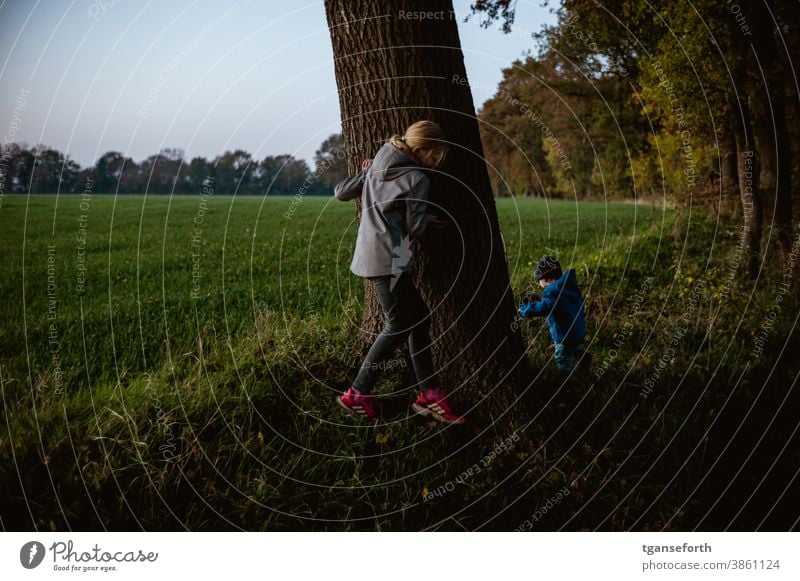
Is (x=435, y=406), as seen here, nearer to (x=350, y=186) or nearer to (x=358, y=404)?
(x=358, y=404)

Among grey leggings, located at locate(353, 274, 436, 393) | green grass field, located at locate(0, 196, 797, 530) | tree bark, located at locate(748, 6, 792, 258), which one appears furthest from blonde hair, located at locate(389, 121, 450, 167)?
tree bark, located at locate(748, 6, 792, 258)

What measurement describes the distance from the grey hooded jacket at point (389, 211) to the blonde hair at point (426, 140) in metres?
→ 0.06

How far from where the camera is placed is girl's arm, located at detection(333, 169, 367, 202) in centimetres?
379

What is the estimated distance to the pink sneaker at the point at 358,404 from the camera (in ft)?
12.6

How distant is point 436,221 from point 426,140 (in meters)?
0.54

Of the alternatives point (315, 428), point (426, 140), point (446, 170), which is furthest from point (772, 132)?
point (315, 428)

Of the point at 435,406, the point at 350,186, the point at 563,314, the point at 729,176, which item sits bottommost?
the point at 435,406

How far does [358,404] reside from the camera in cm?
385

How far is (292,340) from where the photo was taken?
4504 mm

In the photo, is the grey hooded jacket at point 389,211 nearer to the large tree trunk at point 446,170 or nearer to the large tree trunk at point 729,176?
the large tree trunk at point 446,170

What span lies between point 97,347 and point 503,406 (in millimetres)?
3751

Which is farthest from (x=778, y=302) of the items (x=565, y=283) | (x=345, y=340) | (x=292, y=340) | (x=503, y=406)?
(x=292, y=340)

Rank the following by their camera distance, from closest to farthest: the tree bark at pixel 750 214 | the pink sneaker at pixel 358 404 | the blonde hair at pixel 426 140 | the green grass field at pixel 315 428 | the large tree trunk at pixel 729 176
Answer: the green grass field at pixel 315 428 < the blonde hair at pixel 426 140 < the pink sneaker at pixel 358 404 < the tree bark at pixel 750 214 < the large tree trunk at pixel 729 176

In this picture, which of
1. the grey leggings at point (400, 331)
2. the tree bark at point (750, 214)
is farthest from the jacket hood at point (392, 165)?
the tree bark at point (750, 214)
